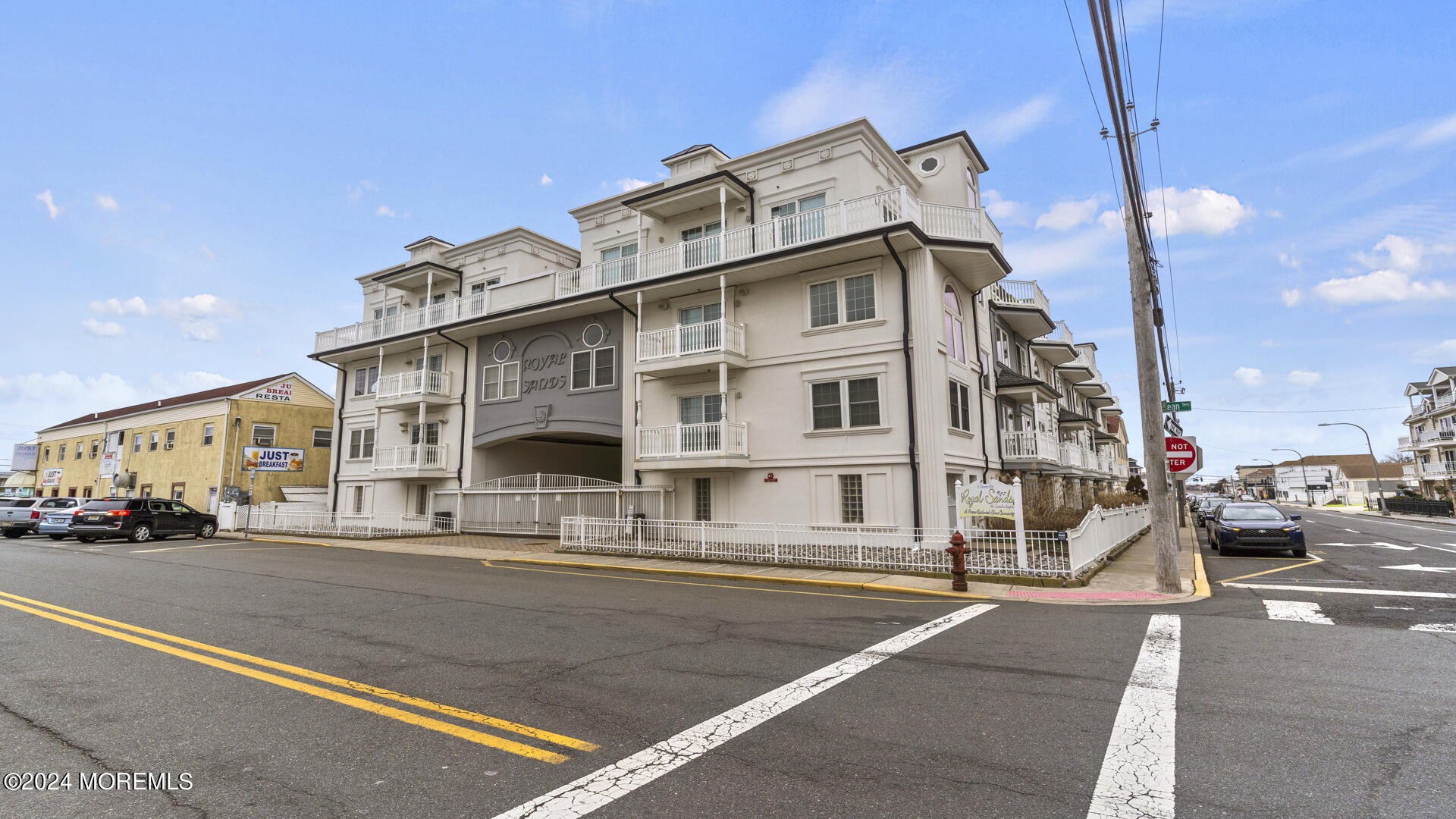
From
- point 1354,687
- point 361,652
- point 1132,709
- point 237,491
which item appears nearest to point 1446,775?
point 1132,709

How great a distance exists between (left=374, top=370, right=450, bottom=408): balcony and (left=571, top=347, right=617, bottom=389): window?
22.1 feet

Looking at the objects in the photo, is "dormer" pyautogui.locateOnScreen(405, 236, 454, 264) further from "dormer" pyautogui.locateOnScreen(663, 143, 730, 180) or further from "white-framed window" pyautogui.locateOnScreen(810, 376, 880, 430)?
"white-framed window" pyautogui.locateOnScreen(810, 376, 880, 430)

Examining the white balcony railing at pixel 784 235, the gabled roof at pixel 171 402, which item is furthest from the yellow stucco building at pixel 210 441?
the white balcony railing at pixel 784 235

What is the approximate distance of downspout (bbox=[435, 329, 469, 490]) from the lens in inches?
1030

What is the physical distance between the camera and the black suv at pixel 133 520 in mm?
22516

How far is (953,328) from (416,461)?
66.9 ft

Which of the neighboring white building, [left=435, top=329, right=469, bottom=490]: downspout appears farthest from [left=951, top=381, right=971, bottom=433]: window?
[left=435, top=329, right=469, bottom=490]: downspout

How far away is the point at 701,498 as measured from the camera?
20.4 metres

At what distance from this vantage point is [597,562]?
620 inches

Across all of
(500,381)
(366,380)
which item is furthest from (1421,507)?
(366,380)

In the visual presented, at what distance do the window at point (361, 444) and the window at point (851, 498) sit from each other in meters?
22.4

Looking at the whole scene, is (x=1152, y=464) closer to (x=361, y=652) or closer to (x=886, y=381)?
(x=886, y=381)

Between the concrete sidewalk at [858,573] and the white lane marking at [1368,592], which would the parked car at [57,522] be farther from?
the white lane marking at [1368,592]

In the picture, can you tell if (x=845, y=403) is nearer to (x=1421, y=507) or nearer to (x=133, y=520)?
(x=133, y=520)
